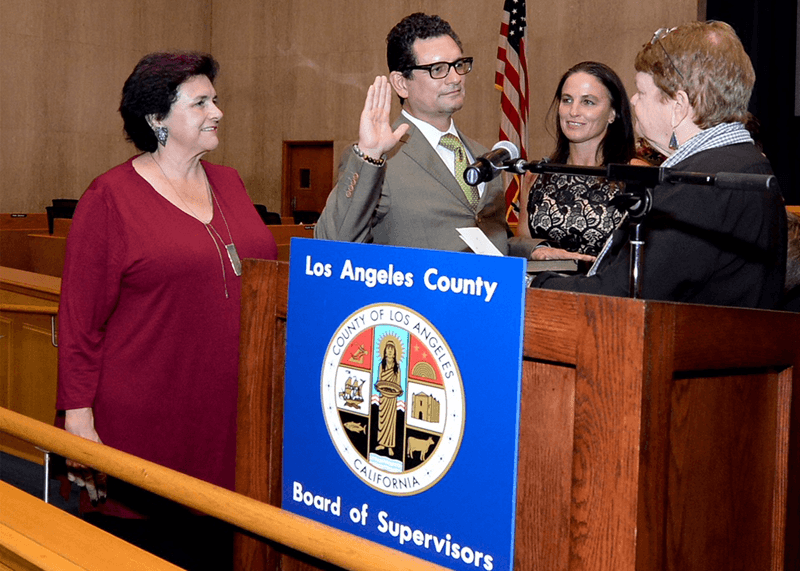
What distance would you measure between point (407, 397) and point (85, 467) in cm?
135

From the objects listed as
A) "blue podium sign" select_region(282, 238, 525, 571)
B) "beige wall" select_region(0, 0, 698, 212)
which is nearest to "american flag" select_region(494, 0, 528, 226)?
"beige wall" select_region(0, 0, 698, 212)

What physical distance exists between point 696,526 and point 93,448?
104cm

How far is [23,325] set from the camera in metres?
4.18

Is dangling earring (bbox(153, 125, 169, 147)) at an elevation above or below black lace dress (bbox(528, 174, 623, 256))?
above

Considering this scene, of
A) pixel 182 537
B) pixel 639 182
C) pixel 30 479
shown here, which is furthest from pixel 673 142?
pixel 30 479

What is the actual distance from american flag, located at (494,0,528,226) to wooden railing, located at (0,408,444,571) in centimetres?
624

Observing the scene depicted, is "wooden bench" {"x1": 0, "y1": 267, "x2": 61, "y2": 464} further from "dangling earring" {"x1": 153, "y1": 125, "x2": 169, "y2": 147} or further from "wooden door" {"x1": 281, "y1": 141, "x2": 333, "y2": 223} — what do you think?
"wooden door" {"x1": 281, "y1": 141, "x2": 333, "y2": 223}

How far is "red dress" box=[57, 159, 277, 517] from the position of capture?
2.18 metres

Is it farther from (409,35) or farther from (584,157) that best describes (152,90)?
(584,157)

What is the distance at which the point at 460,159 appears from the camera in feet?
7.85

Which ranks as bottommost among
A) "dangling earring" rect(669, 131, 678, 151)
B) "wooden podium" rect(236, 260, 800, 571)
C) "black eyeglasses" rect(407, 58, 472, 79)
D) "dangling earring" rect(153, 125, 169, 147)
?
"wooden podium" rect(236, 260, 800, 571)

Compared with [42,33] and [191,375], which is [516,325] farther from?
[42,33]

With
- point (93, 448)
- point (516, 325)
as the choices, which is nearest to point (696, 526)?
point (516, 325)

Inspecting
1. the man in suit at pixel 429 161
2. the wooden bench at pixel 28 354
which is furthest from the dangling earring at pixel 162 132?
the wooden bench at pixel 28 354
